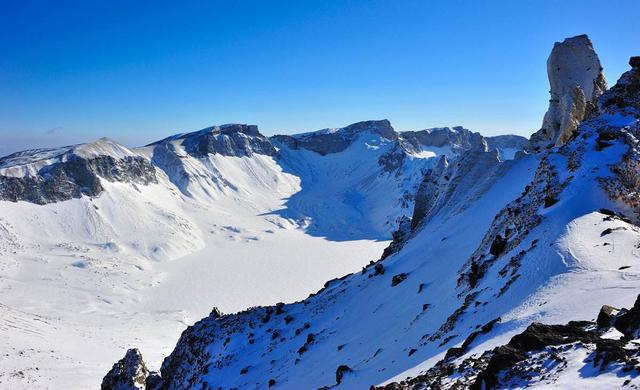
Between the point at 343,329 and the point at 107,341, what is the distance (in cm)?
4702

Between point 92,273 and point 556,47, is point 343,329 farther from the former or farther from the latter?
point 92,273

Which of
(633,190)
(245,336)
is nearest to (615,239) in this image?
(633,190)

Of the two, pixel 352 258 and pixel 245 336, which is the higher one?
pixel 245 336

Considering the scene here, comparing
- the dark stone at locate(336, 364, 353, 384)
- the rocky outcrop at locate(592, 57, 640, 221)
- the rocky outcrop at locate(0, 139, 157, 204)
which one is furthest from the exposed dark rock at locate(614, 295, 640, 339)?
the rocky outcrop at locate(0, 139, 157, 204)

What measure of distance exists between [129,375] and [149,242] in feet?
270

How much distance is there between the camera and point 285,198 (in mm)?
183250

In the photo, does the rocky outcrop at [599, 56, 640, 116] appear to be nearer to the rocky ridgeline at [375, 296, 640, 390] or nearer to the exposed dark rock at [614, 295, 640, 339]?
the rocky ridgeline at [375, 296, 640, 390]

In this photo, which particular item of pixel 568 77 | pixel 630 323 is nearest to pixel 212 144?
pixel 568 77

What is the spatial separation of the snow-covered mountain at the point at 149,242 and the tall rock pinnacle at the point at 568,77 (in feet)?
24.8

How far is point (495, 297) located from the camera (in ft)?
53.6

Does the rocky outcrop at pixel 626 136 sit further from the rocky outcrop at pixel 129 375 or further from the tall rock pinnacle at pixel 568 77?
the rocky outcrop at pixel 129 375

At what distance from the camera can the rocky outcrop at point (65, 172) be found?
108 m

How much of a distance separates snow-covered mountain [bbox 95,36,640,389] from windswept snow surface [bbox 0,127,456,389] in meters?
27.2

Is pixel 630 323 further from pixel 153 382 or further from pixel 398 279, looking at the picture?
pixel 153 382
